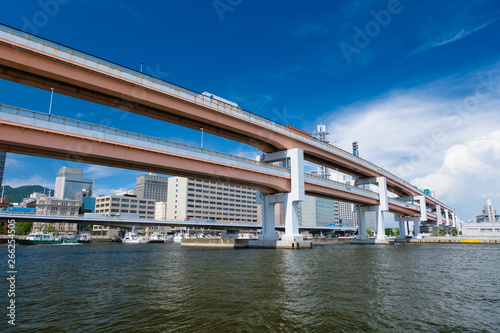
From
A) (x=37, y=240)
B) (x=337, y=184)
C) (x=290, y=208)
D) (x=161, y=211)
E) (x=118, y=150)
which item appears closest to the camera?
(x=118, y=150)

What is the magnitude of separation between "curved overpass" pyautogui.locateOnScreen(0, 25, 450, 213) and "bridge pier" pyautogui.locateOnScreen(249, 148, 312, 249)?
237 centimetres

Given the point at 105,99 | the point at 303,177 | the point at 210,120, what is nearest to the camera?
the point at 105,99

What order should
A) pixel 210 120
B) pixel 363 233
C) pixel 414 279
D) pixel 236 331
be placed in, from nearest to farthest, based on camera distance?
1. pixel 236 331
2. pixel 414 279
3. pixel 210 120
4. pixel 363 233

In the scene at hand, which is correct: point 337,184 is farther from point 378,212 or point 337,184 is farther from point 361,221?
point 361,221

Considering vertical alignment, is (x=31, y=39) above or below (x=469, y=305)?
above

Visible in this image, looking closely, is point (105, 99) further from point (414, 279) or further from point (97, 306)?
point (414, 279)

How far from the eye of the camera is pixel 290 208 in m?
55.2

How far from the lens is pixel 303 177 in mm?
55812

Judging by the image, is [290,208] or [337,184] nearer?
[290,208]

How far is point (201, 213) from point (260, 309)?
178 m

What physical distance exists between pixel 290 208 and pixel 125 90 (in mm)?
32303

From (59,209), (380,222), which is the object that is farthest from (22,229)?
(380,222)

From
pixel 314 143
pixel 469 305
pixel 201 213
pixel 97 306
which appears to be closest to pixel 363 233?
pixel 314 143

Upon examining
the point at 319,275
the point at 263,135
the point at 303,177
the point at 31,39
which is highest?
the point at 31,39
